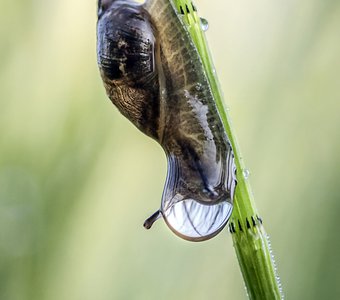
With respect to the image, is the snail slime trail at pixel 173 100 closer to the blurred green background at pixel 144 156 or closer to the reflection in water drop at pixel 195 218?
the reflection in water drop at pixel 195 218

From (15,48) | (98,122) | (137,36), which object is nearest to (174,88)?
(137,36)

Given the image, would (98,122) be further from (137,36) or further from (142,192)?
(137,36)

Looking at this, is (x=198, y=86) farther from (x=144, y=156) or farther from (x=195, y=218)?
(x=144, y=156)

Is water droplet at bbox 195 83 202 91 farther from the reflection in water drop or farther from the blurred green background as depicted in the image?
the blurred green background

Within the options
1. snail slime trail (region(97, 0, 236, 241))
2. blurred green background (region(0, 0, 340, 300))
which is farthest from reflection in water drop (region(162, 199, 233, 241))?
blurred green background (region(0, 0, 340, 300))

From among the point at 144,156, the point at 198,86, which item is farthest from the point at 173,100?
the point at 144,156

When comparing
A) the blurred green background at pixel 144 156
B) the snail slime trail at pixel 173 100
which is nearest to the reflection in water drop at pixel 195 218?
the snail slime trail at pixel 173 100
